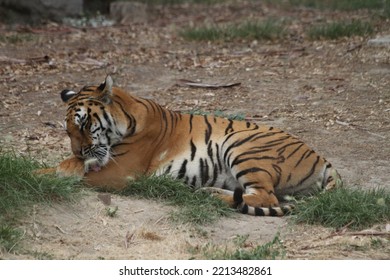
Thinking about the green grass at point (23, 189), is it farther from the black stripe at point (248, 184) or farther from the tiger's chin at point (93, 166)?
the black stripe at point (248, 184)

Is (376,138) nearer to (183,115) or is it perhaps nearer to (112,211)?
(183,115)

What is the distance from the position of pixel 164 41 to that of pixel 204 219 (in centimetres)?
732

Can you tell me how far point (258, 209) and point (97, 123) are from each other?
1.45m

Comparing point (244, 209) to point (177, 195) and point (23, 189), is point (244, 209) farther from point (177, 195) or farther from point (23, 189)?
point (23, 189)

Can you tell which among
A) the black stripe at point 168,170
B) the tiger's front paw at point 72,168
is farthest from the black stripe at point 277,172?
the tiger's front paw at point 72,168

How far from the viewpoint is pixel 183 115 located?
737 cm

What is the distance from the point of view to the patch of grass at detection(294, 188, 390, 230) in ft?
20.5

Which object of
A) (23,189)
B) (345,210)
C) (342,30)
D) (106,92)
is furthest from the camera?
(342,30)

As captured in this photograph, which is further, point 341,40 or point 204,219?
point 341,40

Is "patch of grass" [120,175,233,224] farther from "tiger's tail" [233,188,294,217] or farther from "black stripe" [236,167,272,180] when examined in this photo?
"black stripe" [236,167,272,180]

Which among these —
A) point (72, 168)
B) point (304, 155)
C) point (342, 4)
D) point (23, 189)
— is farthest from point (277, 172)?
point (342, 4)

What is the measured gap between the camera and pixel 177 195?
22.0 ft

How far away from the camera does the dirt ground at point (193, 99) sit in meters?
5.94
